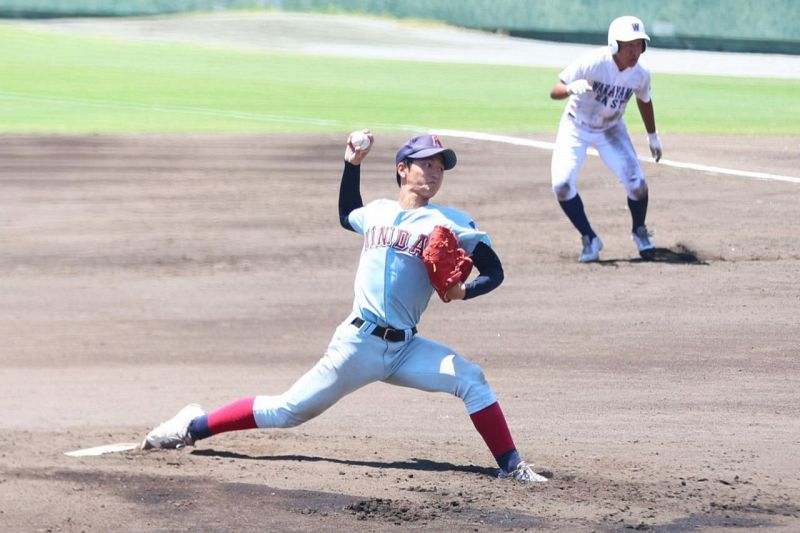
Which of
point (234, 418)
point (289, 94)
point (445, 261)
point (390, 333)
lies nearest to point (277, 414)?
point (234, 418)

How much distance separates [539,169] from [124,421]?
9.95 metres

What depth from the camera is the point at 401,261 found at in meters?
6.92

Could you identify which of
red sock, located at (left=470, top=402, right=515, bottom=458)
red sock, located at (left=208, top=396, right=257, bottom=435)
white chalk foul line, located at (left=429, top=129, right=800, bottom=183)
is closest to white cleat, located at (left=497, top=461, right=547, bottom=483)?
red sock, located at (left=470, top=402, right=515, bottom=458)

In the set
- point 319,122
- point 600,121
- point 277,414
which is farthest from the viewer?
point 319,122

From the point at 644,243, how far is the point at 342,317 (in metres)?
3.52

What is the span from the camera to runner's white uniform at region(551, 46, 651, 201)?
12836mm

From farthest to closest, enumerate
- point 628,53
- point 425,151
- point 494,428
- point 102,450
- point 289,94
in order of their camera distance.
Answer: point 289,94
point 628,53
point 102,450
point 494,428
point 425,151

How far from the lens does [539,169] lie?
58.0 ft

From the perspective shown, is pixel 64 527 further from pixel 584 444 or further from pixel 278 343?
pixel 278 343

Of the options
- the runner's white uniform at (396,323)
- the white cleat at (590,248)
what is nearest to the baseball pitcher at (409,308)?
the runner's white uniform at (396,323)

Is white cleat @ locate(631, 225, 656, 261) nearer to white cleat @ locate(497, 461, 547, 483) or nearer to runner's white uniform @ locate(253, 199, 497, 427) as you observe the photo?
runner's white uniform @ locate(253, 199, 497, 427)

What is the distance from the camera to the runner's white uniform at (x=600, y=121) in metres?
12.8

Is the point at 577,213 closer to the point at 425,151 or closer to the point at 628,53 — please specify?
the point at 628,53

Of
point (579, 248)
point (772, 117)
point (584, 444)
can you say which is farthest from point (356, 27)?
point (584, 444)
